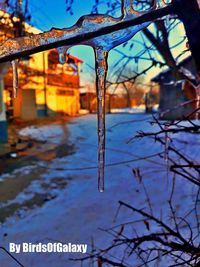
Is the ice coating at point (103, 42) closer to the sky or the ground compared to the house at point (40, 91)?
closer to the ground

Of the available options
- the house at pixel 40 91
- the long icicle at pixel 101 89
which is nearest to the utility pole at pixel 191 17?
the long icicle at pixel 101 89

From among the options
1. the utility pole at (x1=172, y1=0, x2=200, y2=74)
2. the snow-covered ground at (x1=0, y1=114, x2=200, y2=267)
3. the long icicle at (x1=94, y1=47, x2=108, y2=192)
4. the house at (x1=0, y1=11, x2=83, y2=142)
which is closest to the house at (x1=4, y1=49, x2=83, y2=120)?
the house at (x1=0, y1=11, x2=83, y2=142)

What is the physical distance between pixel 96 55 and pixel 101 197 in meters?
3.43

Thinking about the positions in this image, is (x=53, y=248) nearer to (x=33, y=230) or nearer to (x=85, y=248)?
(x=85, y=248)

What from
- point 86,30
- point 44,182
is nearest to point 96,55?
point 86,30

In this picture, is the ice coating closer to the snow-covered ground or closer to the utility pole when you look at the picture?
the utility pole

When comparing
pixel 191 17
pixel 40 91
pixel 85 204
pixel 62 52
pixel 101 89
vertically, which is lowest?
pixel 85 204

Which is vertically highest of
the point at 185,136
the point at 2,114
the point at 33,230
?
the point at 2,114

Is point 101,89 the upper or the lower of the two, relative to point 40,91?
lower

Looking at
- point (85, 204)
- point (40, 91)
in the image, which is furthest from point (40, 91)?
point (85, 204)

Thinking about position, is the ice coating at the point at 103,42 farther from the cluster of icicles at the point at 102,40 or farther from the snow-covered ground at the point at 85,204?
the snow-covered ground at the point at 85,204

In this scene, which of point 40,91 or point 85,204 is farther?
point 40,91

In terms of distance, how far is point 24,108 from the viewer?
17.0 metres

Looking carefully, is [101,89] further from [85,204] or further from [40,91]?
[40,91]
